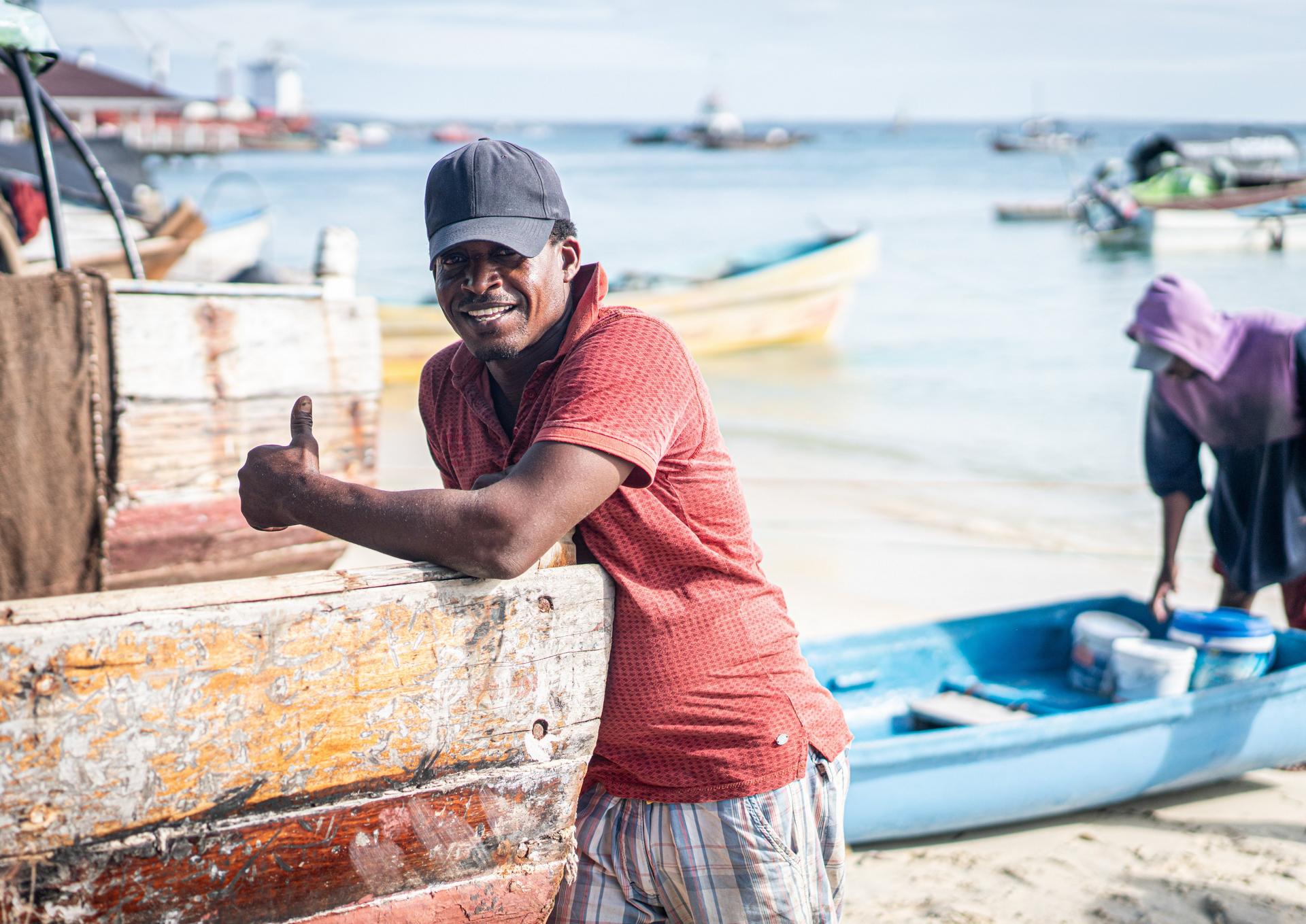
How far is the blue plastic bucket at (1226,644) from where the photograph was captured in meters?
4.31

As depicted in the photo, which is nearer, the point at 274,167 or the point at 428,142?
the point at 274,167

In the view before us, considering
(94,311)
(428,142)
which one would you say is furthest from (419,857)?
(428,142)

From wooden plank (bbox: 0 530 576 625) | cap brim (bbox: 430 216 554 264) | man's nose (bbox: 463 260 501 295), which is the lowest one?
wooden plank (bbox: 0 530 576 625)

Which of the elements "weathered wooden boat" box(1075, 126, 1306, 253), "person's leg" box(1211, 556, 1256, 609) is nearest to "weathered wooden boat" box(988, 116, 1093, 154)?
"weathered wooden boat" box(1075, 126, 1306, 253)

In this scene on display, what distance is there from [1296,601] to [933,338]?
13331mm

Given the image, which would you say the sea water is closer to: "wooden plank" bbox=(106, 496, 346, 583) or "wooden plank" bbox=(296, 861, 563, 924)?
"wooden plank" bbox=(106, 496, 346, 583)

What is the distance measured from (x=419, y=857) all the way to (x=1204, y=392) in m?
3.45

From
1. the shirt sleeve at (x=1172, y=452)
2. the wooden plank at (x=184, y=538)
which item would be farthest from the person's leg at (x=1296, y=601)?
the wooden plank at (x=184, y=538)

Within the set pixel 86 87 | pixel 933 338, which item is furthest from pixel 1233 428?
pixel 86 87

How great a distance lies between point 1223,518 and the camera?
4.55 m

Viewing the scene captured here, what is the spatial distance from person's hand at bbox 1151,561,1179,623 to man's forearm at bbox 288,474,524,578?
358cm

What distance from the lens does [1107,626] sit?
464 centimetres

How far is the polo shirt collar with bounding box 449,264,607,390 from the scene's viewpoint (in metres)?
1.94

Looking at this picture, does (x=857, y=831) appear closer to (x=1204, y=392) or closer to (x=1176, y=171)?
(x=1204, y=392)
